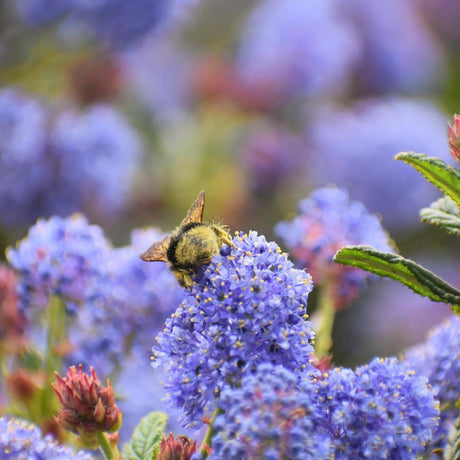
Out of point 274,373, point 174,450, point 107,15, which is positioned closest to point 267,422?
point 274,373

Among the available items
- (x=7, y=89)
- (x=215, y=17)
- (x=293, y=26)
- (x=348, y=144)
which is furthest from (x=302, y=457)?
(x=215, y=17)

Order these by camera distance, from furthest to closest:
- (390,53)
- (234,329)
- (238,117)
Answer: (390,53) < (238,117) < (234,329)

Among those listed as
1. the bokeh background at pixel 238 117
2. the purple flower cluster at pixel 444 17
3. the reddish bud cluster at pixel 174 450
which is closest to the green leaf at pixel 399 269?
the reddish bud cluster at pixel 174 450

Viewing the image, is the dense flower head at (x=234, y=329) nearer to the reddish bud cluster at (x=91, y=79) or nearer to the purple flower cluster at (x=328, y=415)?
the purple flower cluster at (x=328, y=415)

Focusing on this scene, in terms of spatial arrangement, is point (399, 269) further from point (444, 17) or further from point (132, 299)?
point (444, 17)

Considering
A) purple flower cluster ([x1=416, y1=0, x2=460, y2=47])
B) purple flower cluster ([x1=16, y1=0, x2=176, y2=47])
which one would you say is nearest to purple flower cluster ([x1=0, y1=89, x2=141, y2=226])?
purple flower cluster ([x1=16, y1=0, x2=176, y2=47])
